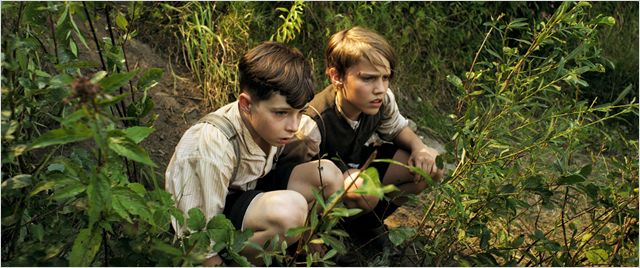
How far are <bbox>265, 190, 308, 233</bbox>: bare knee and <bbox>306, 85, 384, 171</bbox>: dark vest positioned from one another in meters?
0.56

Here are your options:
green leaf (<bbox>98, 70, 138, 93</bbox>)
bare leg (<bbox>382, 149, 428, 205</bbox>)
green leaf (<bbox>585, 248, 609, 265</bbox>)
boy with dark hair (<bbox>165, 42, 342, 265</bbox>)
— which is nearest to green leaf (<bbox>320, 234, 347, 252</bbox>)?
green leaf (<bbox>98, 70, 138, 93</bbox>)

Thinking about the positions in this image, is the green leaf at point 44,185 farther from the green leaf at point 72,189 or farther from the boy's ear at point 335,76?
the boy's ear at point 335,76

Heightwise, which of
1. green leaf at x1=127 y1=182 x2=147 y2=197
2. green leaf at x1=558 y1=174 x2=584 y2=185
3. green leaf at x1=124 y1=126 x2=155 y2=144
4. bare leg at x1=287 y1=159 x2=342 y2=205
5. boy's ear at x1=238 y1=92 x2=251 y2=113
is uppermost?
green leaf at x1=124 y1=126 x2=155 y2=144

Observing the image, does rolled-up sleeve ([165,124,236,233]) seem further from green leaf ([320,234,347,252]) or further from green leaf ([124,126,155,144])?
green leaf ([124,126,155,144])

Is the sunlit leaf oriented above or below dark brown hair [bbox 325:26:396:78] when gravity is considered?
below

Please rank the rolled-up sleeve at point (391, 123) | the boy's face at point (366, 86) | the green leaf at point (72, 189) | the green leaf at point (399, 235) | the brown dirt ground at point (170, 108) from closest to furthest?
the green leaf at point (72, 189) < the green leaf at point (399, 235) < the boy's face at point (366, 86) < the rolled-up sleeve at point (391, 123) < the brown dirt ground at point (170, 108)

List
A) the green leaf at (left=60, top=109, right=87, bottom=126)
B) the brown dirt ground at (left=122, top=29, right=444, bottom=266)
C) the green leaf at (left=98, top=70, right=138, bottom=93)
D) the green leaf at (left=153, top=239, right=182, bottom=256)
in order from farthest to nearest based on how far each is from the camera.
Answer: the brown dirt ground at (left=122, top=29, right=444, bottom=266) < the green leaf at (left=153, top=239, right=182, bottom=256) < the green leaf at (left=98, top=70, right=138, bottom=93) < the green leaf at (left=60, top=109, right=87, bottom=126)

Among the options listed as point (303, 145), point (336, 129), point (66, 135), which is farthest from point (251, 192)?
point (66, 135)

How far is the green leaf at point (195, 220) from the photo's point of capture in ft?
6.39

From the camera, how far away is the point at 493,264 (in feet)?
8.73

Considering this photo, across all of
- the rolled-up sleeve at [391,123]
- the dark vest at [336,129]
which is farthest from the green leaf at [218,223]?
the rolled-up sleeve at [391,123]

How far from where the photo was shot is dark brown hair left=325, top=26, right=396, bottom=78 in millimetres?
3227

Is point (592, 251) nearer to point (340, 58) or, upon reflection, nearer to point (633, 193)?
point (633, 193)

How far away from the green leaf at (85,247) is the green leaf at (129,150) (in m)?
0.26
